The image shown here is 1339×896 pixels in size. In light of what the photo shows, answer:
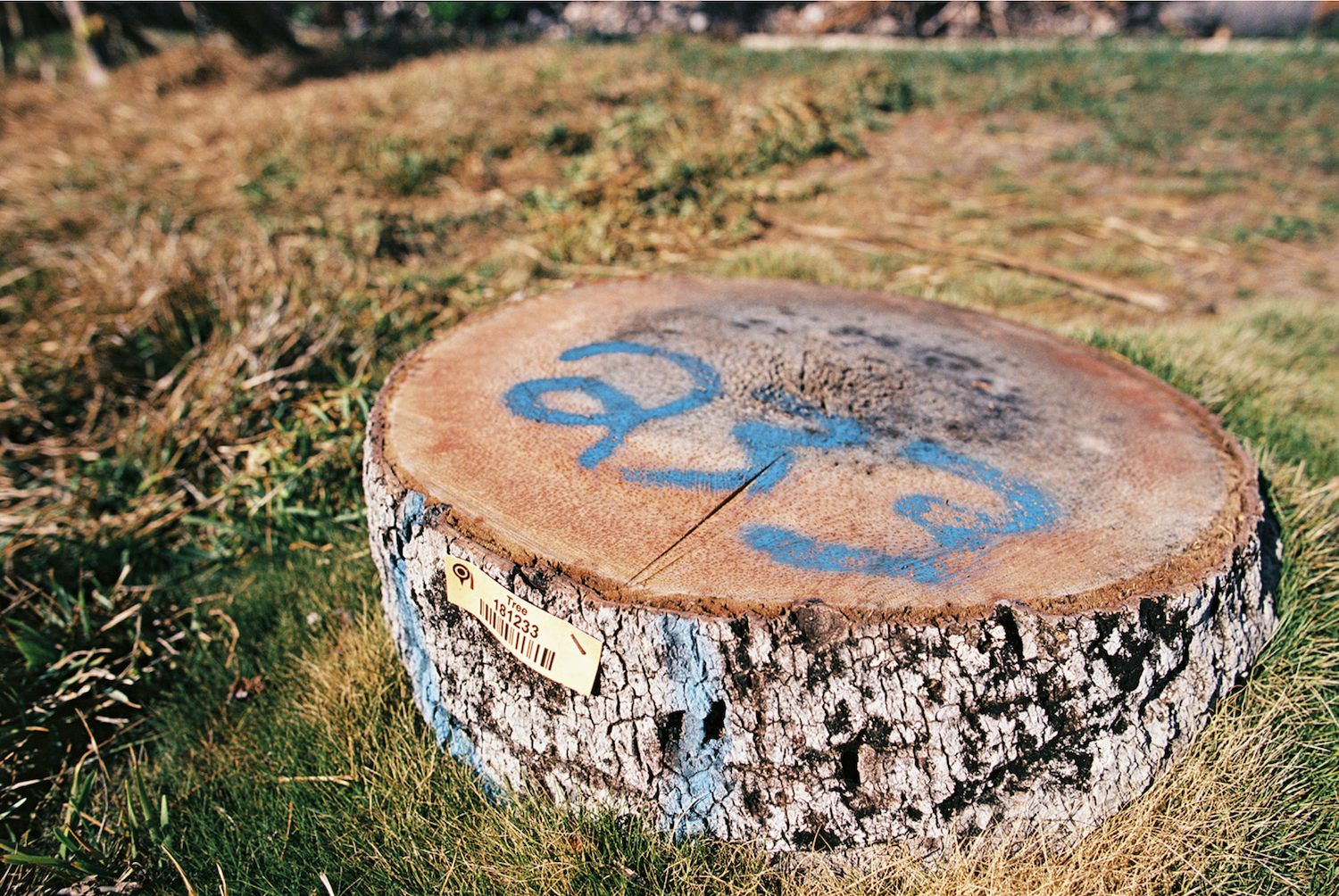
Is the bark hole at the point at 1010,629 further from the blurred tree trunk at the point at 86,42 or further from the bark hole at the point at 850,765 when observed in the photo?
the blurred tree trunk at the point at 86,42

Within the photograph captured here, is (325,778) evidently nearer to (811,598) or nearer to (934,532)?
(811,598)

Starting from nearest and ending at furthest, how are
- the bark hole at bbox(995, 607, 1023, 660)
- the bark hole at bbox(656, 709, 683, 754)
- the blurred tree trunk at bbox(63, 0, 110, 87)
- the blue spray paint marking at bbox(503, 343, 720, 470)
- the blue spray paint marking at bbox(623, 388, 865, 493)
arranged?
1. the bark hole at bbox(995, 607, 1023, 660)
2. the bark hole at bbox(656, 709, 683, 754)
3. the blue spray paint marking at bbox(623, 388, 865, 493)
4. the blue spray paint marking at bbox(503, 343, 720, 470)
5. the blurred tree trunk at bbox(63, 0, 110, 87)

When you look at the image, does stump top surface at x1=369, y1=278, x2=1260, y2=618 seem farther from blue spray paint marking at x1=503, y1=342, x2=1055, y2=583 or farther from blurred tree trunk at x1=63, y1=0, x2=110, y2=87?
blurred tree trunk at x1=63, y1=0, x2=110, y2=87

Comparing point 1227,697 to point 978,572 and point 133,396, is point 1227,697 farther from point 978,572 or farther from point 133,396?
point 133,396

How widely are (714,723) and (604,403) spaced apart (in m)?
0.66

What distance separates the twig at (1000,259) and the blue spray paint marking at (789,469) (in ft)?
8.69

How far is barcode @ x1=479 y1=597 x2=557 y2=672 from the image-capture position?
124 centimetres

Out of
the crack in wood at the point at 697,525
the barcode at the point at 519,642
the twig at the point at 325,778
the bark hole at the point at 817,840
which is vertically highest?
the crack in wood at the point at 697,525

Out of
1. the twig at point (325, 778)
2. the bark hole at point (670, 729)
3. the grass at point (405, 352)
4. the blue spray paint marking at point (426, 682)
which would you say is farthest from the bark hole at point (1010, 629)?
the twig at point (325, 778)

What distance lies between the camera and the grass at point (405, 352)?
1356 millimetres

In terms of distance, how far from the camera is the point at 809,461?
4.61 feet

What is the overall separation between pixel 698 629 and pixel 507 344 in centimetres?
94

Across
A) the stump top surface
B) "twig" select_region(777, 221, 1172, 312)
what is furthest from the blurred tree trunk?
the stump top surface

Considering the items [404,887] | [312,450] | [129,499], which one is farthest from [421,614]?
[129,499]
